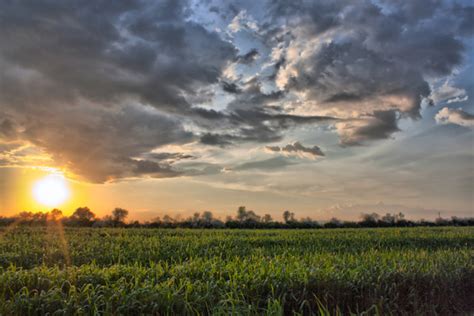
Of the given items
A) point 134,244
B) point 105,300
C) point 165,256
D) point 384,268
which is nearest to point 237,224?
point 134,244

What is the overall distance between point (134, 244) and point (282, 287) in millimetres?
9451

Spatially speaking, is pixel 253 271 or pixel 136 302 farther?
pixel 253 271

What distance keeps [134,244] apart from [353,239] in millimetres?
10170

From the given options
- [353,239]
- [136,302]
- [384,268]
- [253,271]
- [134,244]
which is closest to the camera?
[136,302]

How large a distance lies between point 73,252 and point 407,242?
49.6 feet

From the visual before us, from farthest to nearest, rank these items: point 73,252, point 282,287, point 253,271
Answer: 1. point 73,252
2. point 253,271
3. point 282,287

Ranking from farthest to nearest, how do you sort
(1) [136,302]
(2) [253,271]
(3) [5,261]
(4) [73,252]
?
1. (4) [73,252]
2. (3) [5,261]
3. (2) [253,271]
4. (1) [136,302]

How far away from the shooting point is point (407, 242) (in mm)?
19750

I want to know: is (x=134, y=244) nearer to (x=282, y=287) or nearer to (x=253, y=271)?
(x=253, y=271)

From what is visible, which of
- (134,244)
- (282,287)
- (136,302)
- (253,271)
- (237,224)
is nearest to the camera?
(136,302)

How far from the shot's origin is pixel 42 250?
13164 millimetres

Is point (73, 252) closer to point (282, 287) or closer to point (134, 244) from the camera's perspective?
point (134, 244)

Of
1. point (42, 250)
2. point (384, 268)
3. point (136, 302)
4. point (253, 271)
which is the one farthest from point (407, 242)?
point (136, 302)

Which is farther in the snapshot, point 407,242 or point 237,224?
point 237,224
